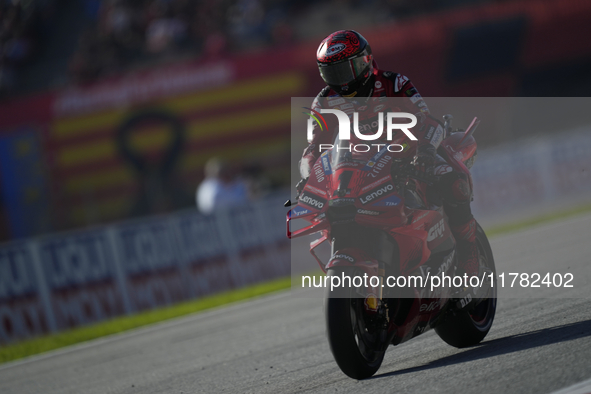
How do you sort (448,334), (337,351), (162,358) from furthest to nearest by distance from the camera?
(162,358) → (448,334) → (337,351)

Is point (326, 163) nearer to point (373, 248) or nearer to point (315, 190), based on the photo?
point (315, 190)

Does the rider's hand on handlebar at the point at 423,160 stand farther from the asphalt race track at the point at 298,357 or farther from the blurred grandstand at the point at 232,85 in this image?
the blurred grandstand at the point at 232,85

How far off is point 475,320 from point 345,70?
1826 millimetres

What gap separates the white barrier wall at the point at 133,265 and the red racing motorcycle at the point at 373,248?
21.0 feet

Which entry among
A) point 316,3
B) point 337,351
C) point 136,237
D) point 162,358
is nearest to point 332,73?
point 337,351

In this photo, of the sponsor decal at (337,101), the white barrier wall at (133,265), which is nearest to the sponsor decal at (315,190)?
the sponsor decal at (337,101)

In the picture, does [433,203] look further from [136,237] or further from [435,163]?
[136,237]

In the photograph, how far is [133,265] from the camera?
417 inches

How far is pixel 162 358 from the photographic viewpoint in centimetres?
640

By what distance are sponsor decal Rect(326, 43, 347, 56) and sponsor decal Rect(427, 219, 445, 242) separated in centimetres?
114

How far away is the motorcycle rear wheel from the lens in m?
3.87

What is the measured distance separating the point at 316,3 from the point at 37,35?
7.92m

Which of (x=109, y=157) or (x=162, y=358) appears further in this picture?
(x=109, y=157)

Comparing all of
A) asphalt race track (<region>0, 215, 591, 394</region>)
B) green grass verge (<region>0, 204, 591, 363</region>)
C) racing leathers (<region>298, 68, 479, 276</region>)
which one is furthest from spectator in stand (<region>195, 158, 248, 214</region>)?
racing leathers (<region>298, 68, 479, 276</region>)
